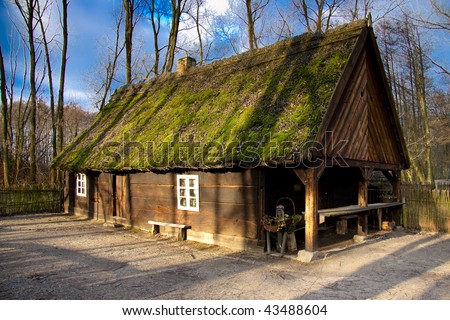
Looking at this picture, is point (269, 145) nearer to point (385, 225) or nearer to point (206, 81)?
point (206, 81)

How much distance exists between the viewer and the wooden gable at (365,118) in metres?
8.23

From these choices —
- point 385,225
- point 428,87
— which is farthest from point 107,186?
point 428,87

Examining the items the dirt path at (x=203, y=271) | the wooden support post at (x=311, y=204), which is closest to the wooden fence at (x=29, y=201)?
the dirt path at (x=203, y=271)

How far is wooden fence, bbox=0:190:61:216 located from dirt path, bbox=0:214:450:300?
605cm

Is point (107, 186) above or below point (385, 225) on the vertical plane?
above

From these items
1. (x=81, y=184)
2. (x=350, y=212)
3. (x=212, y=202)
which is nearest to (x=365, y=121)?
(x=350, y=212)

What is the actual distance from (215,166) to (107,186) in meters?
6.62

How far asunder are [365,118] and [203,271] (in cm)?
626

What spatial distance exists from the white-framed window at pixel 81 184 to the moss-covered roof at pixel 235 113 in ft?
3.40

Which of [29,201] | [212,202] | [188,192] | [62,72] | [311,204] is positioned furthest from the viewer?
[62,72]

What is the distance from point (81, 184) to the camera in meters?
15.5

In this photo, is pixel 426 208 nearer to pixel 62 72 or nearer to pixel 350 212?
pixel 350 212

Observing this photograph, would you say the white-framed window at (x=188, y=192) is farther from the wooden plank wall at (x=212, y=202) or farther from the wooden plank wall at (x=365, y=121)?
the wooden plank wall at (x=365, y=121)

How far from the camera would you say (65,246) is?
9.24 metres
